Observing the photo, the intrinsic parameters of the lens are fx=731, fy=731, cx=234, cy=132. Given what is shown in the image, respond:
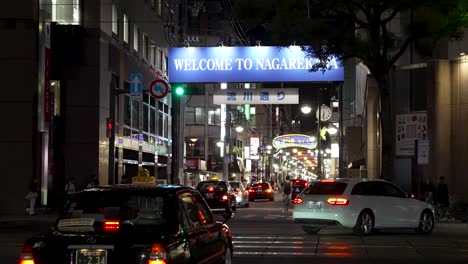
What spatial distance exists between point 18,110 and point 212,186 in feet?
30.0

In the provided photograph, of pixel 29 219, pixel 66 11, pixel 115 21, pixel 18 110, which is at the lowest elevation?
pixel 29 219

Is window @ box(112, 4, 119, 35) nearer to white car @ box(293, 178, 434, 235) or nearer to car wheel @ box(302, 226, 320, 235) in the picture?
white car @ box(293, 178, 434, 235)

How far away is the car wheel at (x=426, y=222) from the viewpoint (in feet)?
71.9

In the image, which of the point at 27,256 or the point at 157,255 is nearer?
the point at 157,255

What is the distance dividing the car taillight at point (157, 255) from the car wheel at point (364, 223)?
13546mm

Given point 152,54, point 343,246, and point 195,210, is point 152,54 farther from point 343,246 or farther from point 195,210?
point 195,210

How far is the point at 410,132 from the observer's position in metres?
28.6

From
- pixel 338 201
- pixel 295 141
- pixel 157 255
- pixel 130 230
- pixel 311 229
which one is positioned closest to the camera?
pixel 157 255

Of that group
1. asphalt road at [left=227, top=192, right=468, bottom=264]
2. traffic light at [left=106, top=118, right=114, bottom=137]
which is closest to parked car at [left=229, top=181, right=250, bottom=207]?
traffic light at [left=106, top=118, right=114, bottom=137]

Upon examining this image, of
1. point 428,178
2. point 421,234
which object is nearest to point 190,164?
point 428,178

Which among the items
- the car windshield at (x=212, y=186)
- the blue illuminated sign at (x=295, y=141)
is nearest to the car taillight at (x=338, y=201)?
the car windshield at (x=212, y=186)

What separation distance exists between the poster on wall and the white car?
670 cm

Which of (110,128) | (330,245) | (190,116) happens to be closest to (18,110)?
(110,128)

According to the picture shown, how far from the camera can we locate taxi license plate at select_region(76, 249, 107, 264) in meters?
7.50
